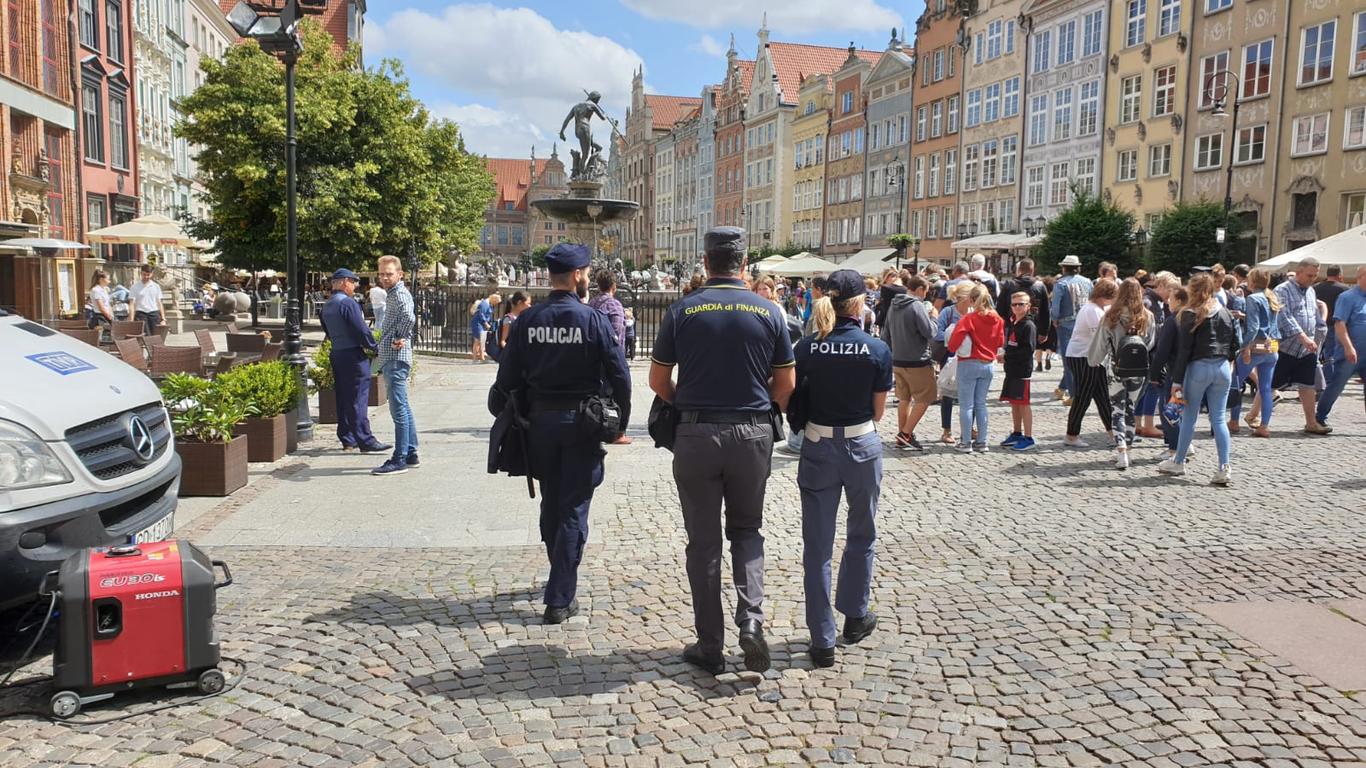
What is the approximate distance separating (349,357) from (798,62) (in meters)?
74.2

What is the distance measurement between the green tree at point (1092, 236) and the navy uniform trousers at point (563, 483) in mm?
35637

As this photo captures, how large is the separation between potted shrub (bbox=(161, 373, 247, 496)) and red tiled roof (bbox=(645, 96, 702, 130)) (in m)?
106

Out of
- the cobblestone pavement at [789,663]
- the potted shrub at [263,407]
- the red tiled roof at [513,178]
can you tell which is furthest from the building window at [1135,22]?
the red tiled roof at [513,178]

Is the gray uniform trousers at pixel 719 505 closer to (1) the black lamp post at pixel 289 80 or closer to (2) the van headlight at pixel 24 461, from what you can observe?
(2) the van headlight at pixel 24 461

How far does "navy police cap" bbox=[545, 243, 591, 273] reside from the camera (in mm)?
5445

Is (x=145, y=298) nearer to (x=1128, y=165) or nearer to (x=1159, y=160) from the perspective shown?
(x=1159, y=160)

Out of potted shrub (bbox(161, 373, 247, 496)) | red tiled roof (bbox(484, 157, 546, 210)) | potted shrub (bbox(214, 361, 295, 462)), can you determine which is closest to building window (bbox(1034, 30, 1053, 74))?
potted shrub (bbox(214, 361, 295, 462))

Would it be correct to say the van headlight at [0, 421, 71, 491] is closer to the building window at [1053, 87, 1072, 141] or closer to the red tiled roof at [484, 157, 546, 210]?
the building window at [1053, 87, 1072, 141]

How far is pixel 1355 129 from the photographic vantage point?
31.5 metres

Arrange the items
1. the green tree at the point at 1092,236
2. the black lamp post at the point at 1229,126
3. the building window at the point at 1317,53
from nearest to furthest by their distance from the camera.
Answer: the black lamp post at the point at 1229,126 → the building window at the point at 1317,53 → the green tree at the point at 1092,236

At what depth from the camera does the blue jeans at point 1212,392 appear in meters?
8.91

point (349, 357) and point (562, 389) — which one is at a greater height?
point (562, 389)

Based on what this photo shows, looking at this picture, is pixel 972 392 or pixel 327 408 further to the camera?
pixel 327 408


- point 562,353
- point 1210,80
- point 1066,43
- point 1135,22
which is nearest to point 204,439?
point 562,353
